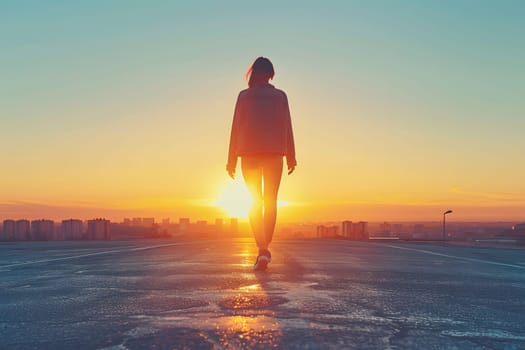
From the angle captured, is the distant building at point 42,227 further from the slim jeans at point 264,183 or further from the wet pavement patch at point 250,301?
the wet pavement patch at point 250,301

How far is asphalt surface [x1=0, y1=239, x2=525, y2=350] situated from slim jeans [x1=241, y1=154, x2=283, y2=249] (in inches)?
33.3

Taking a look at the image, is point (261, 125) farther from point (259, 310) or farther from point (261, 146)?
point (259, 310)

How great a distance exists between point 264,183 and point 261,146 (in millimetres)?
385

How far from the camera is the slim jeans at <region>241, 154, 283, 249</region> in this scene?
18.4 ft

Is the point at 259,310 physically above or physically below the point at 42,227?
above

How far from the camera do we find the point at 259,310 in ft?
8.76

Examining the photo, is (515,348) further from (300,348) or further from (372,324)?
(300,348)

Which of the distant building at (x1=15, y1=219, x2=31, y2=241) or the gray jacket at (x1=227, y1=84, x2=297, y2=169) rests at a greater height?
the gray jacket at (x1=227, y1=84, x2=297, y2=169)

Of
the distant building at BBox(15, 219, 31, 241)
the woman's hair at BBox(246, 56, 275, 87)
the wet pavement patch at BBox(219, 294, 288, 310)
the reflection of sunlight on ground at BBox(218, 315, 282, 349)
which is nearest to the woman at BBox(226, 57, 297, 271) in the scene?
the woman's hair at BBox(246, 56, 275, 87)

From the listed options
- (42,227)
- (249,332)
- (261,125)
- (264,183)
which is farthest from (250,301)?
(42,227)

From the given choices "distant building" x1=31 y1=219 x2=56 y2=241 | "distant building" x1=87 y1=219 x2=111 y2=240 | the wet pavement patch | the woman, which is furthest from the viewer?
"distant building" x1=31 y1=219 x2=56 y2=241

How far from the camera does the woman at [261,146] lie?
557 cm

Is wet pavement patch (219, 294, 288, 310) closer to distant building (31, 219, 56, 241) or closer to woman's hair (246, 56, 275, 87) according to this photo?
woman's hair (246, 56, 275, 87)

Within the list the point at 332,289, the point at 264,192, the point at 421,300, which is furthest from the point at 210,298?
the point at 264,192
